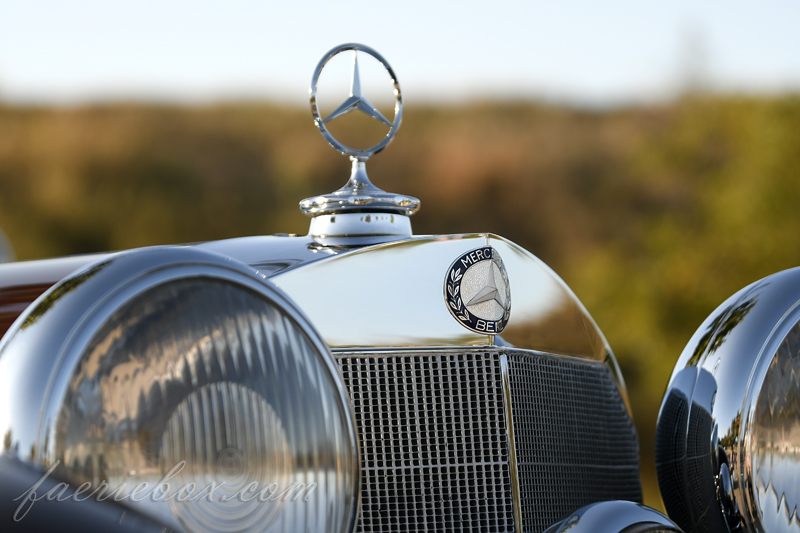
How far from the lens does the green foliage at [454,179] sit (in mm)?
14148

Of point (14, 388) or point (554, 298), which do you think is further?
point (554, 298)

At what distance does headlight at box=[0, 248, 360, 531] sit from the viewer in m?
1.07

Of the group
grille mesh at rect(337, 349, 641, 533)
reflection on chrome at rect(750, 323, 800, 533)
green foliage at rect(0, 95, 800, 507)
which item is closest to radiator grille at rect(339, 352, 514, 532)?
grille mesh at rect(337, 349, 641, 533)

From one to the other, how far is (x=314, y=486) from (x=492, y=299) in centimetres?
70

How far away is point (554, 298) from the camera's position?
80.7 inches

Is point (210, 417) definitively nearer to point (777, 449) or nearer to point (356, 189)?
point (356, 189)

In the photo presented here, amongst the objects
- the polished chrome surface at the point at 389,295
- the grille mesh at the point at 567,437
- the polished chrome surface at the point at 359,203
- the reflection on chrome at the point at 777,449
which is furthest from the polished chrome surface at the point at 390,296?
the reflection on chrome at the point at 777,449

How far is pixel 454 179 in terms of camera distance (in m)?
20.6

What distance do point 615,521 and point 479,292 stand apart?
54 cm

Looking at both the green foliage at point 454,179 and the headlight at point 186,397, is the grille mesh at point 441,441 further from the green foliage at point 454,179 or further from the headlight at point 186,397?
the green foliage at point 454,179

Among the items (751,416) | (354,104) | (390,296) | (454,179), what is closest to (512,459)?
(390,296)

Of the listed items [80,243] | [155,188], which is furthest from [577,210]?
[80,243]

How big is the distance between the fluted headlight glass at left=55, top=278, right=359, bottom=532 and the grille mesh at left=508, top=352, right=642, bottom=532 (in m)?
0.62

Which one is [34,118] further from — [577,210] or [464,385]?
[464,385]
